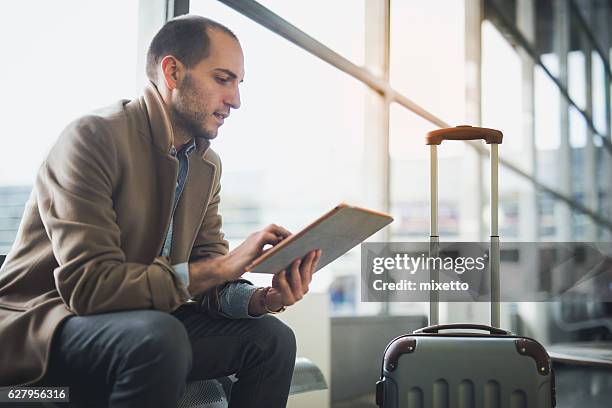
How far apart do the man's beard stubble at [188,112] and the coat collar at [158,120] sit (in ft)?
0.29

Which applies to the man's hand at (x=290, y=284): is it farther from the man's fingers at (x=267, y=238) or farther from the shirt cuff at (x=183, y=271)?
the shirt cuff at (x=183, y=271)

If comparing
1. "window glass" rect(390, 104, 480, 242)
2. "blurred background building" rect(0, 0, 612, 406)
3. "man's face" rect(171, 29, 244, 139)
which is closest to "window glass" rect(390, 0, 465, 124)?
"blurred background building" rect(0, 0, 612, 406)

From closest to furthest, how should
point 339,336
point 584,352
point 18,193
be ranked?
point 18,193 → point 584,352 → point 339,336

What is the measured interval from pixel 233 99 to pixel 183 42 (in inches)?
6.7

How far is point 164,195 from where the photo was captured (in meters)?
1.35

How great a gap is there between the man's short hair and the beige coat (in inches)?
5.0

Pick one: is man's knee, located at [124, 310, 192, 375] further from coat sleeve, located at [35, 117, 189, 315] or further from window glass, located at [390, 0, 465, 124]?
window glass, located at [390, 0, 465, 124]

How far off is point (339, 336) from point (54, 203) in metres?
2.19

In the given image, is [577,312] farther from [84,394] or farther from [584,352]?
[84,394]

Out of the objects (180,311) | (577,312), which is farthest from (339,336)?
(577,312)

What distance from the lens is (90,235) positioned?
1156 mm

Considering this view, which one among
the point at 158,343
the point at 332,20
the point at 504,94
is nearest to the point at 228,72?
the point at 158,343

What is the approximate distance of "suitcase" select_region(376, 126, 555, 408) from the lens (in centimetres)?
156

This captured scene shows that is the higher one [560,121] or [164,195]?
[560,121]
